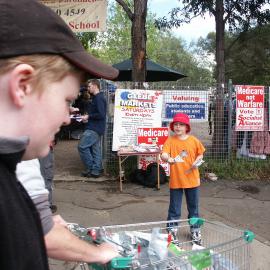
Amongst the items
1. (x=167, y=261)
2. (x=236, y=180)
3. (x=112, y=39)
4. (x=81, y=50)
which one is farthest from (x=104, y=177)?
(x=112, y=39)

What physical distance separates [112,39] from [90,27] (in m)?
35.8

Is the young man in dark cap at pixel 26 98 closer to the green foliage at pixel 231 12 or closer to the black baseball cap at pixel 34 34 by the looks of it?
the black baseball cap at pixel 34 34

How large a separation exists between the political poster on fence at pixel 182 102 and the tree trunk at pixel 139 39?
781mm

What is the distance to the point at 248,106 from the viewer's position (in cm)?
967

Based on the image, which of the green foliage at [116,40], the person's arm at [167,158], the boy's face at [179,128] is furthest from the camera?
the green foliage at [116,40]

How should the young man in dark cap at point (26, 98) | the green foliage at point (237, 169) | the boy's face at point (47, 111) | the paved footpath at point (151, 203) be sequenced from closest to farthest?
the young man in dark cap at point (26, 98), the boy's face at point (47, 111), the paved footpath at point (151, 203), the green foliage at point (237, 169)

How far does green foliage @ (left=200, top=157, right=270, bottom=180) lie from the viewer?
30.6ft

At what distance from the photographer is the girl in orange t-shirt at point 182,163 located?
5.80 m

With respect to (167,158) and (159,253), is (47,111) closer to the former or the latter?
(159,253)

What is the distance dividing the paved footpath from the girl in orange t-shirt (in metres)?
0.85

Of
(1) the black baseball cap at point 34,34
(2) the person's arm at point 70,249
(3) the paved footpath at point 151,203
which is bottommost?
(3) the paved footpath at point 151,203

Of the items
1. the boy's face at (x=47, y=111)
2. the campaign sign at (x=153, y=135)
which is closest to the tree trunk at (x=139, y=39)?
the campaign sign at (x=153, y=135)

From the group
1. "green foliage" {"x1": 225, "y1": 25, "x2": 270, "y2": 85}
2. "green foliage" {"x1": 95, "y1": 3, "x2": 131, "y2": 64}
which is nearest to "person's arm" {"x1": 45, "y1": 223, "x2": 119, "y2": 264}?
"green foliage" {"x1": 225, "y1": 25, "x2": 270, "y2": 85}

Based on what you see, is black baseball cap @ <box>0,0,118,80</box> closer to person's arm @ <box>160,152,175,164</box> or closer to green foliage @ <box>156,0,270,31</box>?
person's arm @ <box>160,152,175,164</box>
